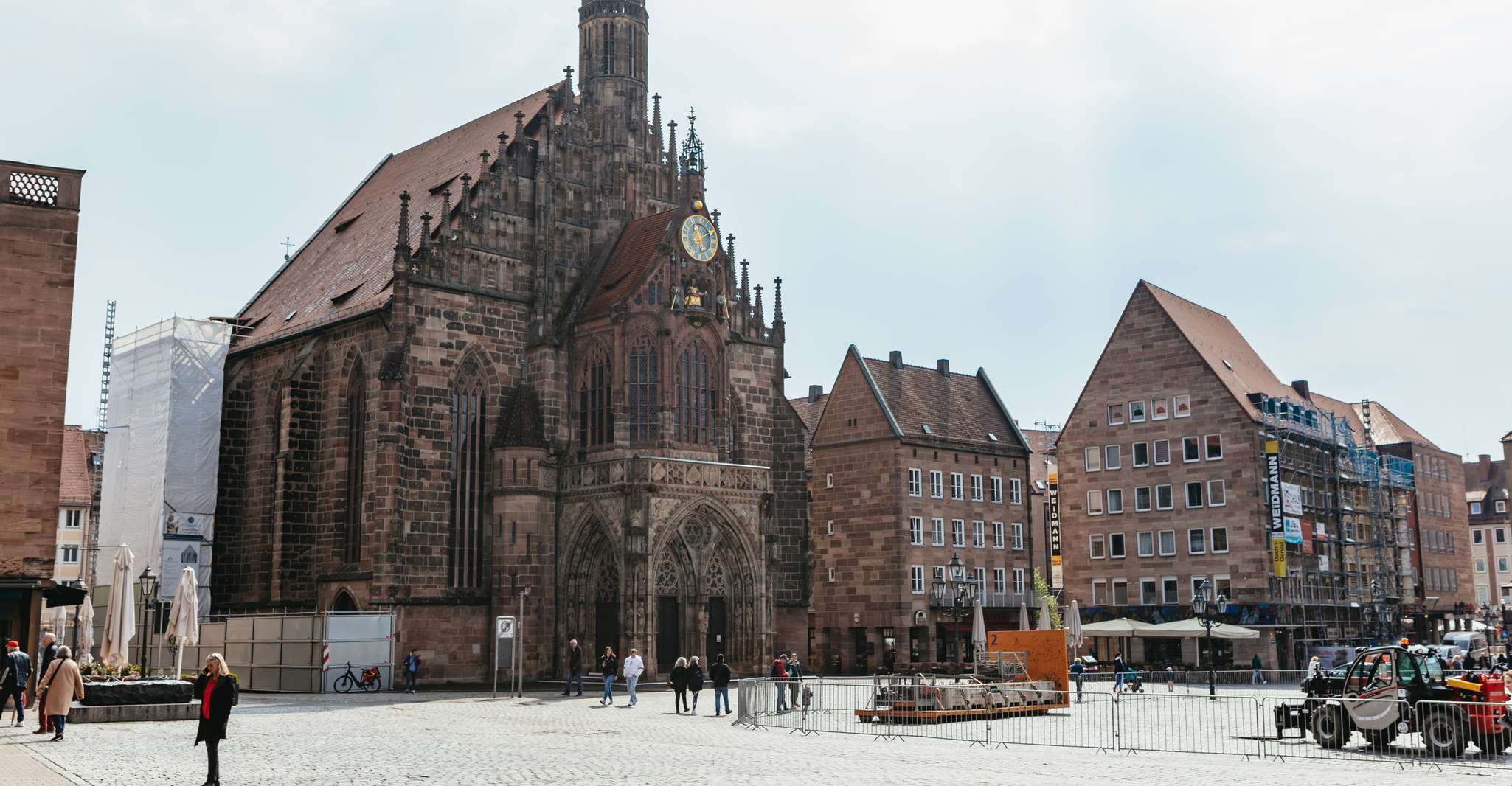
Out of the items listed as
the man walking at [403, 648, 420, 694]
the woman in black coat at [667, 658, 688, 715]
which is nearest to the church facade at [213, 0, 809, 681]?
the man walking at [403, 648, 420, 694]

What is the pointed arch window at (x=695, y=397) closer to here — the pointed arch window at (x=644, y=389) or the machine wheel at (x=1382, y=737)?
the pointed arch window at (x=644, y=389)

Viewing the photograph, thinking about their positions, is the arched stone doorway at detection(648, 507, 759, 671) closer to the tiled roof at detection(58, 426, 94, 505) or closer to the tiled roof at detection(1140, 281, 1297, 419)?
the tiled roof at detection(1140, 281, 1297, 419)

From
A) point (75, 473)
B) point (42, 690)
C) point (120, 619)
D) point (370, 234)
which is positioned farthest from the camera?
point (75, 473)

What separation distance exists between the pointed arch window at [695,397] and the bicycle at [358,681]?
1155cm

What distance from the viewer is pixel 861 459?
65438mm

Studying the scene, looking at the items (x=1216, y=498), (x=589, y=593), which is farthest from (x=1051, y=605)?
(x=589, y=593)

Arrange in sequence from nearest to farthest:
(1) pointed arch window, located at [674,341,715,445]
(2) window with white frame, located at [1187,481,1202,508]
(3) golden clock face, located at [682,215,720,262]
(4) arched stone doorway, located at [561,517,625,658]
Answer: (4) arched stone doorway, located at [561,517,625,658] → (1) pointed arch window, located at [674,341,715,445] → (3) golden clock face, located at [682,215,720,262] → (2) window with white frame, located at [1187,481,1202,508]

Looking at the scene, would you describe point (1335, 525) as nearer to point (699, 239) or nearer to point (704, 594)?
point (704, 594)

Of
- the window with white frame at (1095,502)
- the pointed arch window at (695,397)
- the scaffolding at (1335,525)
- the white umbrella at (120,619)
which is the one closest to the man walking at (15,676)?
the white umbrella at (120,619)

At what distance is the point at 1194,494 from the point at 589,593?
31.5m

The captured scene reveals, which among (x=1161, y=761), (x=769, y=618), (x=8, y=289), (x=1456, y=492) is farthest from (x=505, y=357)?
(x=1456, y=492)

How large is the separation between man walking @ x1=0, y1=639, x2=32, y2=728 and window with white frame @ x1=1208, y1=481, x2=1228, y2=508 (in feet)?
165

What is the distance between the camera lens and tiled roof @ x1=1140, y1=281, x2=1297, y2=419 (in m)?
65.3

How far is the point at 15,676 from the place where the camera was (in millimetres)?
24547
